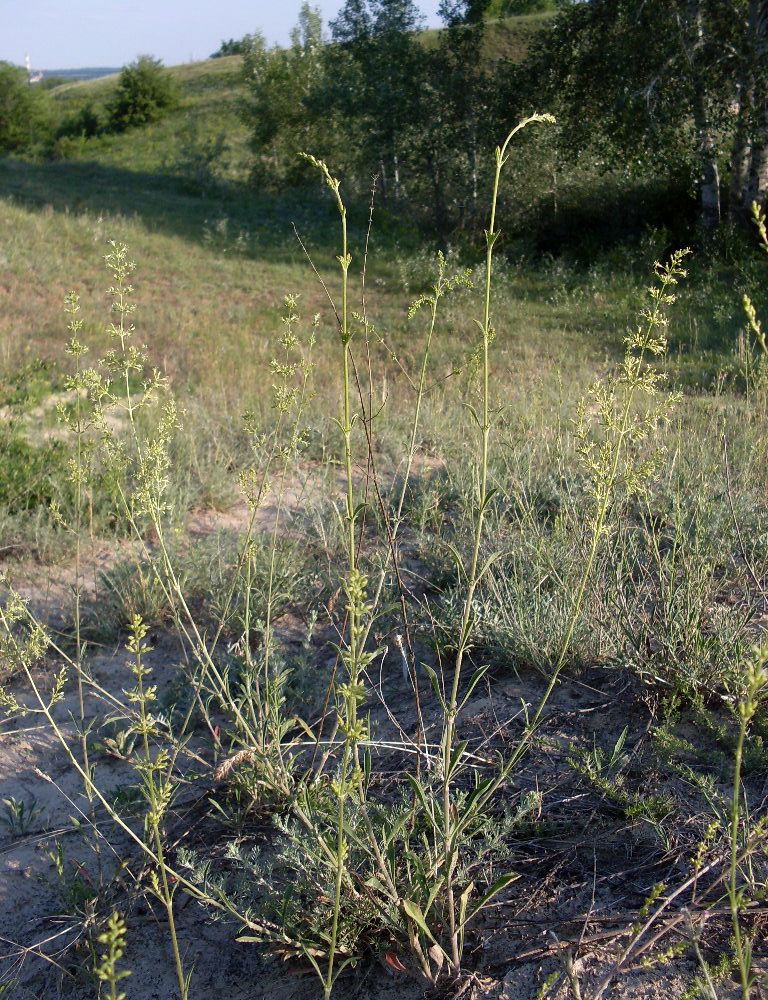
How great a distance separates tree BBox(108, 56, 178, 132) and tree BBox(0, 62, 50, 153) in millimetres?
2742

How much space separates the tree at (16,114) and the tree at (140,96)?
2.74m

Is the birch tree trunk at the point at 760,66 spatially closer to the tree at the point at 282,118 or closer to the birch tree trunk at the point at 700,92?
the birch tree trunk at the point at 700,92

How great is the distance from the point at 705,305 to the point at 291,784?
991 centimetres

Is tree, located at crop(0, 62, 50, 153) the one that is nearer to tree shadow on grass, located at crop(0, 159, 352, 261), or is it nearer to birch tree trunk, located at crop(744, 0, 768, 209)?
tree shadow on grass, located at crop(0, 159, 352, 261)

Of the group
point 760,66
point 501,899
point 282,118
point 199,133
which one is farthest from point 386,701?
point 199,133

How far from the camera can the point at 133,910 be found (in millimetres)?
1998

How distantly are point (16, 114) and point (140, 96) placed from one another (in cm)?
453

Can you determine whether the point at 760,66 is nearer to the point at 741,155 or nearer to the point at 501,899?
the point at 741,155

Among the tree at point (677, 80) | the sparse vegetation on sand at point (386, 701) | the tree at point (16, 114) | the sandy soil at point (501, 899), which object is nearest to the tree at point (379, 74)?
the tree at point (677, 80)

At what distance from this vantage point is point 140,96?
2794cm

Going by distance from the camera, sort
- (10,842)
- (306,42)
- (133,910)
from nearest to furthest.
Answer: (133,910) → (10,842) → (306,42)

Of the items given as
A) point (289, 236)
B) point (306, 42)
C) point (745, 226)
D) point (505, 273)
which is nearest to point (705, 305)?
point (745, 226)

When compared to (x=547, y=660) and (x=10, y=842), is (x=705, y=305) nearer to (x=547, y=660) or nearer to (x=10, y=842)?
(x=547, y=660)

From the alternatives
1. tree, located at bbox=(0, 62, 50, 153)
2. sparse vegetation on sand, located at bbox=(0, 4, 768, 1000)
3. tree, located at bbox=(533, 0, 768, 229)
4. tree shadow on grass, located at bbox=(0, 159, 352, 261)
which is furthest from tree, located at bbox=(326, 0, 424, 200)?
tree, located at bbox=(0, 62, 50, 153)
